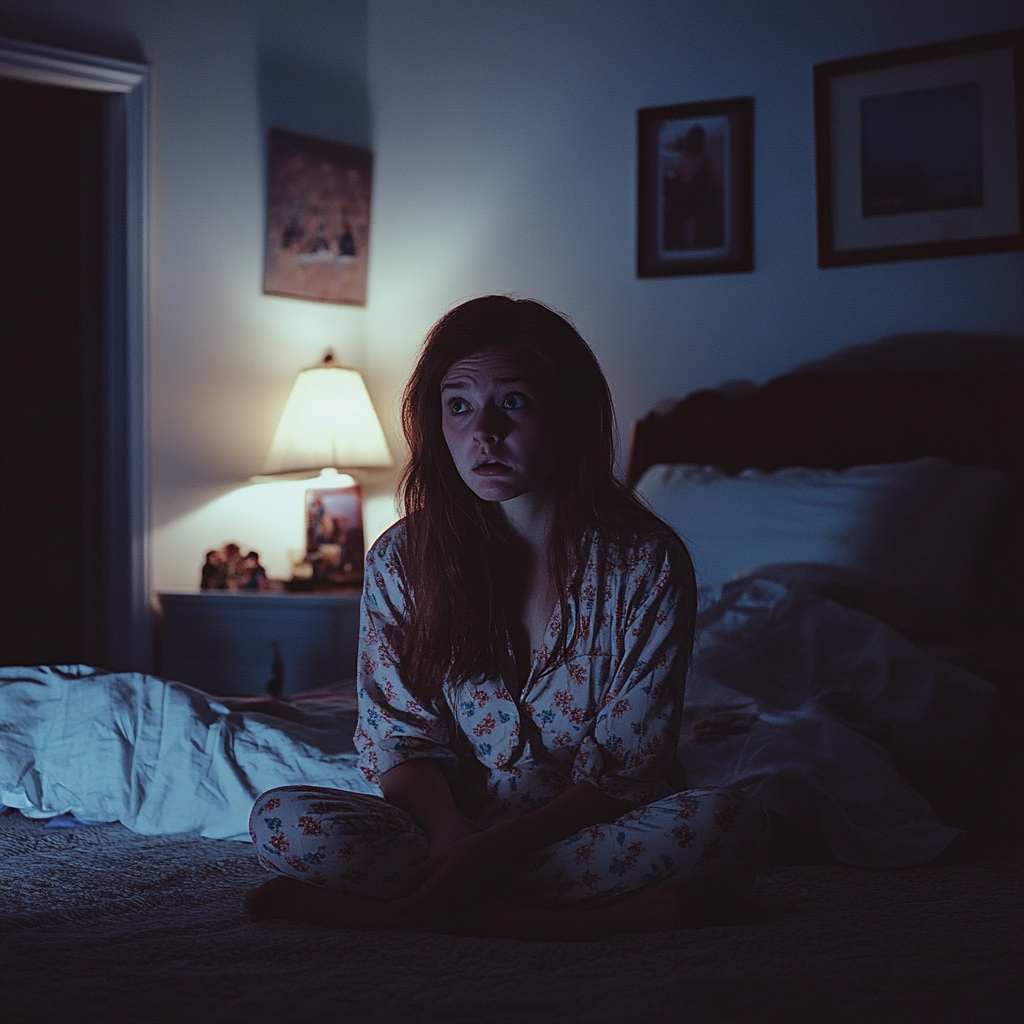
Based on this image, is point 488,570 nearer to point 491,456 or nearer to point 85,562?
point 491,456

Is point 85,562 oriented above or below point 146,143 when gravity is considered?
below

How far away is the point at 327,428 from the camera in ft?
11.7

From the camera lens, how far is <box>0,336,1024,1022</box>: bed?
988 millimetres

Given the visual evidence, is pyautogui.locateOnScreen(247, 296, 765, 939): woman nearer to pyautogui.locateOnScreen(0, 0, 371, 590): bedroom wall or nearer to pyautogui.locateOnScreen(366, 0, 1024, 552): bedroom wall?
pyautogui.locateOnScreen(366, 0, 1024, 552): bedroom wall

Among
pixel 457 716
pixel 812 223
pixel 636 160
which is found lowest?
pixel 457 716

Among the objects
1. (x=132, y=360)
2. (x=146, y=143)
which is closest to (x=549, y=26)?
(x=146, y=143)

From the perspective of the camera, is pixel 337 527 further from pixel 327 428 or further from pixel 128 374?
pixel 128 374

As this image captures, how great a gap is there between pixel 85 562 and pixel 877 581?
2.16 meters

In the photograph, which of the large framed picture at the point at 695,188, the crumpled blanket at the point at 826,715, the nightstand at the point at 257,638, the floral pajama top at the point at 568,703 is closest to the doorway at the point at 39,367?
the nightstand at the point at 257,638

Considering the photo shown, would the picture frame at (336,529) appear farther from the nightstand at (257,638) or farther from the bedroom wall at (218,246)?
the nightstand at (257,638)

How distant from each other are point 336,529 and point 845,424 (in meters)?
1.54

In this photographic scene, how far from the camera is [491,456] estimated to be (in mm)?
1400

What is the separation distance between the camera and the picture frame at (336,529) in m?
3.63

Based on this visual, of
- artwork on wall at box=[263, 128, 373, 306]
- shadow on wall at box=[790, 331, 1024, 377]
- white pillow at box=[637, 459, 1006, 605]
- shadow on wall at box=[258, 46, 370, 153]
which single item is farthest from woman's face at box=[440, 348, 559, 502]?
shadow on wall at box=[258, 46, 370, 153]
